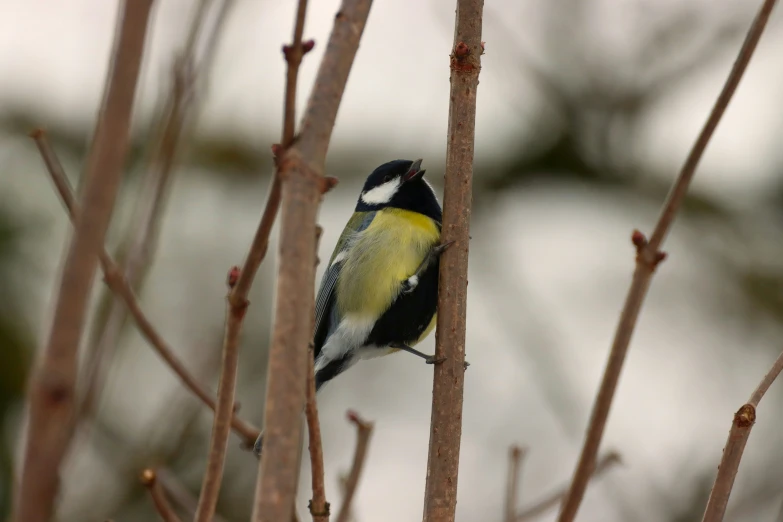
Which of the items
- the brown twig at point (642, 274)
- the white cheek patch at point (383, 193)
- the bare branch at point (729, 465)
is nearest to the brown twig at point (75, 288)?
the brown twig at point (642, 274)

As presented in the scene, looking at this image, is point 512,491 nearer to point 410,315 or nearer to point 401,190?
point 410,315

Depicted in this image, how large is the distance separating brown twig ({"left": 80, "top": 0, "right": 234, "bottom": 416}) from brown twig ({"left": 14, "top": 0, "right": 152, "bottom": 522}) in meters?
0.43

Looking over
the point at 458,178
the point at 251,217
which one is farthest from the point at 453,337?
the point at 251,217

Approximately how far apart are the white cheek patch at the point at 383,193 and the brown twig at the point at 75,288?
290 cm

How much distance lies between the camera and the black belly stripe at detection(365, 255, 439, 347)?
3150mm

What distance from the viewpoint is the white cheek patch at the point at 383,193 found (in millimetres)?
3668

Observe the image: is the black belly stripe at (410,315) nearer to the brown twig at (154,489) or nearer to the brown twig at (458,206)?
the brown twig at (458,206)

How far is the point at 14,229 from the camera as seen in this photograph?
5.86 metres

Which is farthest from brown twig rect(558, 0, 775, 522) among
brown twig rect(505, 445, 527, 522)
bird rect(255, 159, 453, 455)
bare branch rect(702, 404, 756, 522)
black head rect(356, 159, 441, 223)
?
black head rect(356, 159, 441, 223)

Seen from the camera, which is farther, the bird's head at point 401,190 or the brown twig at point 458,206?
the bird's head at point 401,190

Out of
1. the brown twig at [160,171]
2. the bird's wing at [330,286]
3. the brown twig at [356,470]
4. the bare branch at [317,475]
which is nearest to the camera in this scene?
the brown twig at [160,171]

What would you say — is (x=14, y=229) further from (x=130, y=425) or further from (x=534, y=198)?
(x=534, y=198)

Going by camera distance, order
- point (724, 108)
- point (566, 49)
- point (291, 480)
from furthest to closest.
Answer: point (566, 49), point (724, 108), point (291, 480)

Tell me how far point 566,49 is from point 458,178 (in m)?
5.21
